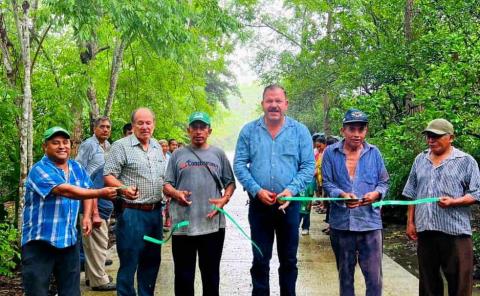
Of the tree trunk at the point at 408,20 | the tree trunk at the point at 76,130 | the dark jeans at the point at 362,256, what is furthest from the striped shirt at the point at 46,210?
the tree trunk at the point at 408,20

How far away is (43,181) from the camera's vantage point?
13.5ft

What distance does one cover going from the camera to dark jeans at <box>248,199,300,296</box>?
5.01 m

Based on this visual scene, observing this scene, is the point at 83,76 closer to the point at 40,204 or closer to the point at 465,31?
the point at 40,204

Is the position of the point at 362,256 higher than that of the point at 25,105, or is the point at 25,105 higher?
the point at 25,105

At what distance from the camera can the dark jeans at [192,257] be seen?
4969 mm

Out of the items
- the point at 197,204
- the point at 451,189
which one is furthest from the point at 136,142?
the point at 451,189

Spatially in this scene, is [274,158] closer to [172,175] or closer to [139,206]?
[172,175]

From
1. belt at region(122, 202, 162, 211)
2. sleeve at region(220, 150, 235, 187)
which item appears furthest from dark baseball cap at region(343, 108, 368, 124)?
belt at region(122, 202, 162, 211)

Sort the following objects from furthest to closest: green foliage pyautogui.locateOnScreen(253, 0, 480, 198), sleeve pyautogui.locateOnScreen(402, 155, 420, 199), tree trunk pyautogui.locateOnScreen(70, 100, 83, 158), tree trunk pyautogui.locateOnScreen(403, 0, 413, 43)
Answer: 1. tree trunk pyautogui.locateOnScreen(403, 0, 413, 43)
2. tree trunk pyautogui.locateOnScreen(70, 100, 83, 158)
3. green foliage pyautogui.locateOnScreen(253, 0, 480, 198)
4. sleeve pyautogui.locateOnScreen(402, 155, 420, 199)

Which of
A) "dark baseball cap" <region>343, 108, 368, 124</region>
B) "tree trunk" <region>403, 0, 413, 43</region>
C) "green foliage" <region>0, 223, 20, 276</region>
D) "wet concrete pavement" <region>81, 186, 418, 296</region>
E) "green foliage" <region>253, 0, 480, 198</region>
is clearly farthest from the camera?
"tree trunk" <region>403, 0, 413, 43</region>

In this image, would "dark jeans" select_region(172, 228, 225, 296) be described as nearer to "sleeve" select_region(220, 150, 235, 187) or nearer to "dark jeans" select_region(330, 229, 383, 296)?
"sleeve" select_region(220, 150, 235, 187)

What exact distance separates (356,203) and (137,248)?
2.01 meters

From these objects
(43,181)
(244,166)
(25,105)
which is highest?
(25,105)

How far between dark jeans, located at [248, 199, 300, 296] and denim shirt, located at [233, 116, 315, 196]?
0.69ft
